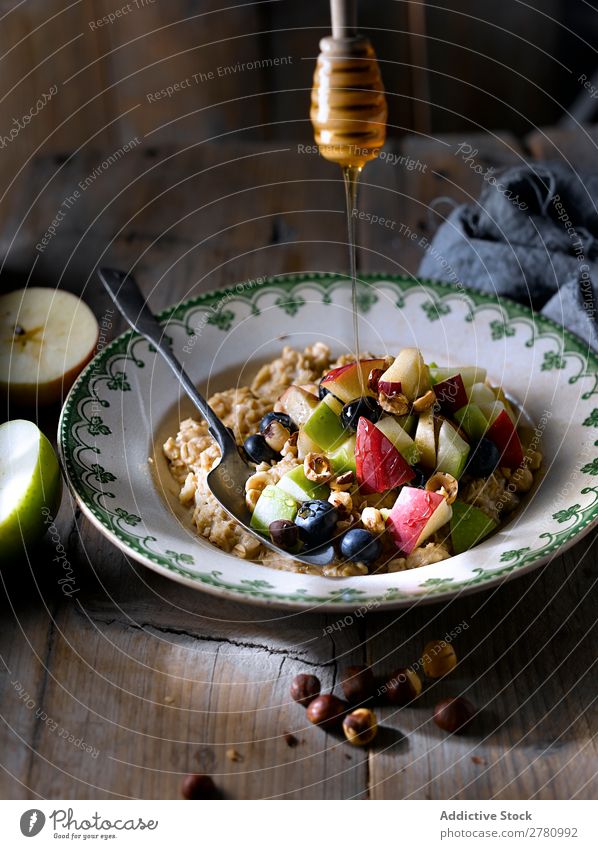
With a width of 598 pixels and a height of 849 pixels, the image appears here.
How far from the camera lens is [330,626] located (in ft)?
4.56

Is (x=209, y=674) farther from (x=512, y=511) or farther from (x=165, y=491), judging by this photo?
(x=512, y=511)

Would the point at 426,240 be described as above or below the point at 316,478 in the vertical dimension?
above

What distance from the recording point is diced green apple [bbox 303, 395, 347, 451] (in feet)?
5.01

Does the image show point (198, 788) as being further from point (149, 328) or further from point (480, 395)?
point (149, 328)

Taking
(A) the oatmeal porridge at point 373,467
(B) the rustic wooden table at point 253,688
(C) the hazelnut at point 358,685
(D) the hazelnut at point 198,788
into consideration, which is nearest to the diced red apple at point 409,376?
(A) the oatmeal porridge at point 373,467

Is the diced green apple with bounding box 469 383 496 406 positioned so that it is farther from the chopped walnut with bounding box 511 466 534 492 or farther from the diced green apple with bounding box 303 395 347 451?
the diced green apple with bounding box 303 395 347 451

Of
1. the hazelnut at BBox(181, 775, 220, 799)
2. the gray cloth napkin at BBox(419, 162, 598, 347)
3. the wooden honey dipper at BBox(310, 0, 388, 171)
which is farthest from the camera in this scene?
the gray cloth napkin at BBox(419, 162, 598, 347)

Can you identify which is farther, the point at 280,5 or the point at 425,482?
the point at 280,5

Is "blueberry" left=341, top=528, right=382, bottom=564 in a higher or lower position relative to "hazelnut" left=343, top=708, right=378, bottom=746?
higher

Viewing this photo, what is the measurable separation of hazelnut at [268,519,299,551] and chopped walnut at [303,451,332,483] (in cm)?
9

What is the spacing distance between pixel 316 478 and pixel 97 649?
418mm

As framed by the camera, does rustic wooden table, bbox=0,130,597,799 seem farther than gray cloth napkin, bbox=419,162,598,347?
No

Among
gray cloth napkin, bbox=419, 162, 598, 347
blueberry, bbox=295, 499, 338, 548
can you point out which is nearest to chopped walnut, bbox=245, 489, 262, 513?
blueberry, bbox=295, 499, 338, 548
